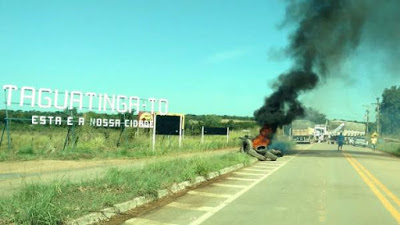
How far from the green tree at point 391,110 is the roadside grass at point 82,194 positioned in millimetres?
66440

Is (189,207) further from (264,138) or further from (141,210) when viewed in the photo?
(264,138)

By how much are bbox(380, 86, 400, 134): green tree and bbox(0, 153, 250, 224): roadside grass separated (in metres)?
66.4

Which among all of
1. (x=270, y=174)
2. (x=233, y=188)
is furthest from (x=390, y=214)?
(x=270, y=174)

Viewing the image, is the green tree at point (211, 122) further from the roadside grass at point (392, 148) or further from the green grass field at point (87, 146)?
the green grass field at point (87, 146)

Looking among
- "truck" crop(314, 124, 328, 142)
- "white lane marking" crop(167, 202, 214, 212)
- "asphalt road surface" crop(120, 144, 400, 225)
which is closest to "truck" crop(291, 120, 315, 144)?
"truck" crop(314, 124, 328, 142)

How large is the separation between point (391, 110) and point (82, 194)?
242 feet

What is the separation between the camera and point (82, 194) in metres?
8.66

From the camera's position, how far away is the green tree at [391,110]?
72.2 metres

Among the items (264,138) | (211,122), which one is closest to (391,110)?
(211,122)

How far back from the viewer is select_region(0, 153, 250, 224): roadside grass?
6.39 meters

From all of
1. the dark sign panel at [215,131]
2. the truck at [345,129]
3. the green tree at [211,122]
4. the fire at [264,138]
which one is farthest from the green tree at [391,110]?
the fire at [264,138]

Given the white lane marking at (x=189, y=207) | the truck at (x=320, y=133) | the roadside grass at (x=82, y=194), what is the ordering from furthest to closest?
the truck at (x=320, y=133) < the white lane marking at (x=189, y=207) < the roadside grass at (x=82, y=194)

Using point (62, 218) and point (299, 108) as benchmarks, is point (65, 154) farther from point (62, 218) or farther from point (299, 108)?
point (299, 108)

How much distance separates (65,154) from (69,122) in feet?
8.44
